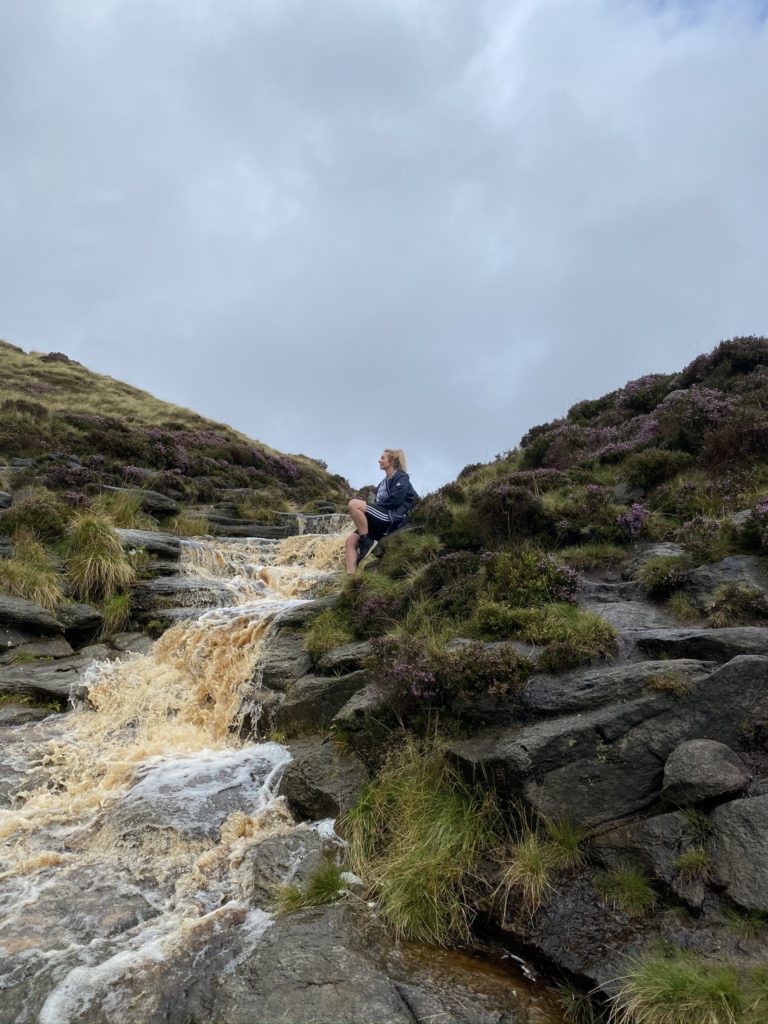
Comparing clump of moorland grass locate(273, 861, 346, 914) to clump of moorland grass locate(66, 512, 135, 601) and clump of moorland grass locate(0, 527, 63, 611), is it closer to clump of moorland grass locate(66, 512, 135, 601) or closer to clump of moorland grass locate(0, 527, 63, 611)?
clump of moorland grass locate(0, 527, 63, 611)

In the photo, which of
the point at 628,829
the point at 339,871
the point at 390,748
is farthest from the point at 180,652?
the point at 628,829

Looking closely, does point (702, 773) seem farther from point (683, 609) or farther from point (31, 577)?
point (31, 577)

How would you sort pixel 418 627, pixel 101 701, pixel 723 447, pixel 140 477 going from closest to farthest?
pixel 418 627 → pixel 101 701 → pixel 723 447 → pixel 140 477

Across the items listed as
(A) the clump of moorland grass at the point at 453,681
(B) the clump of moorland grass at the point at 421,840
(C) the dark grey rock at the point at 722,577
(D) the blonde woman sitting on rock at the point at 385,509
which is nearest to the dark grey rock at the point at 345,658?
(A) the clump of moorland grass at the point at 453,681

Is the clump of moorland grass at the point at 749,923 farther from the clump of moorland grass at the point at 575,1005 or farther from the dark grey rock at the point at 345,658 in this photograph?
the dark grey rock at the point at 345,658

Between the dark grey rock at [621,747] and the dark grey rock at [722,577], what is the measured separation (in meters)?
2.00

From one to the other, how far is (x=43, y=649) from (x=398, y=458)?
748 cm

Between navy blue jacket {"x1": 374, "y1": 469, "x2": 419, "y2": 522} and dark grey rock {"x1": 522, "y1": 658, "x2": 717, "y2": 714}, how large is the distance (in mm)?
6516

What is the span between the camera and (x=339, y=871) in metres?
5.44

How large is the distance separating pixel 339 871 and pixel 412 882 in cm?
75

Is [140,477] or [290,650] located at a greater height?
[140,477]

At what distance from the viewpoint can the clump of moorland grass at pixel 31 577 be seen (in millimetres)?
11773

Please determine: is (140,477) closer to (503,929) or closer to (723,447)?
(723,447)

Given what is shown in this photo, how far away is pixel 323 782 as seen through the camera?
22.0 ft
